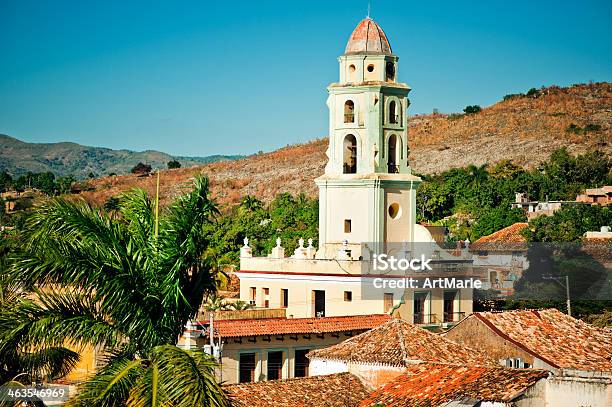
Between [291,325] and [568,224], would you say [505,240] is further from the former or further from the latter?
[291,325]

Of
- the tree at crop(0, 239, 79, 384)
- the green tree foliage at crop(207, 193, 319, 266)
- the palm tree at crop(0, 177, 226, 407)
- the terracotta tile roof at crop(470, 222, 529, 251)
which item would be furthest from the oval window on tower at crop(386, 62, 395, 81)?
the tree at crop(0, 239, 79, 384)

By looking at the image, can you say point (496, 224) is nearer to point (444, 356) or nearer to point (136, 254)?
point (444, 356)

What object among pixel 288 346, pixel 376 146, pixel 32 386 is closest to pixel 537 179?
pixel 376 146

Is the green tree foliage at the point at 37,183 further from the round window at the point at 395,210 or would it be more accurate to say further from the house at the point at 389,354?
the house at the point at 389,354

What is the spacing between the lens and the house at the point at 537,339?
31062 mm

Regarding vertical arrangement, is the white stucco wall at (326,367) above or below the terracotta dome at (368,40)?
below

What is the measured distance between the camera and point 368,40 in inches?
1777

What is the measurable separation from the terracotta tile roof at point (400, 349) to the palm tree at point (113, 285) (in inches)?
445

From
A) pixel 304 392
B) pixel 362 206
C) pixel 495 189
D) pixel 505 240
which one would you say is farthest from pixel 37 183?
pixel 304 392

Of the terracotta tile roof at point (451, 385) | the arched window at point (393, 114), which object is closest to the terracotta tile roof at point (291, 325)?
the terracotta tile roof at point (451, 385)

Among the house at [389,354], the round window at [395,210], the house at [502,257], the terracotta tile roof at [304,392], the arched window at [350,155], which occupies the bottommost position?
the terracotta tile roof at [304,392]

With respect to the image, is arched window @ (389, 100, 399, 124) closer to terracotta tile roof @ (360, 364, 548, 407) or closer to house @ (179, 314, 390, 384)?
house @ (179, 314, 390, 384)

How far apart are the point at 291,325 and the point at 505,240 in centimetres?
2922

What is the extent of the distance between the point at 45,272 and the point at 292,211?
48047 mm
